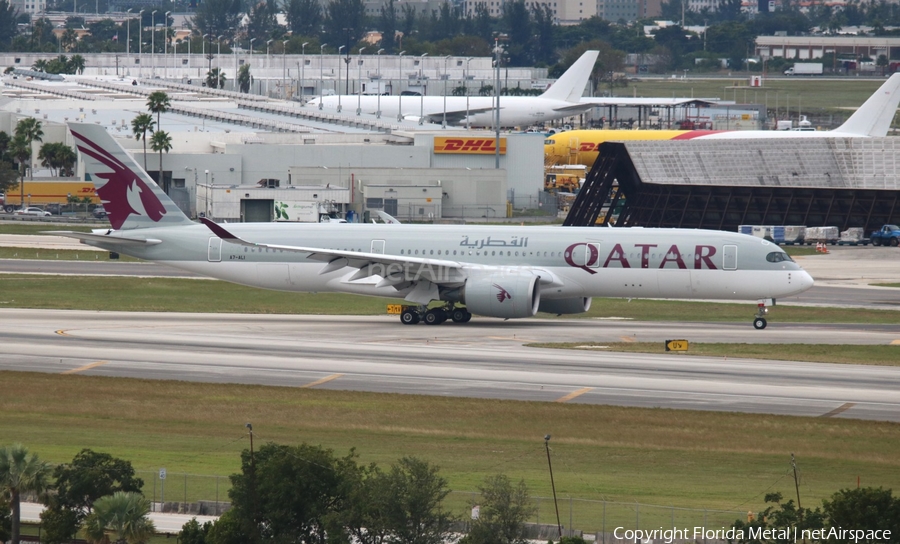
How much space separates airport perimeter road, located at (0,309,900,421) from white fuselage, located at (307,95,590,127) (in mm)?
112334

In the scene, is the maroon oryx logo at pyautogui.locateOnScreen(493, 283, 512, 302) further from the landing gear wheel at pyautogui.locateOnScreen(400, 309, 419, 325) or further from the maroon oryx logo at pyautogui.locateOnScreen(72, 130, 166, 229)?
the maroon oryx logo at pyautogui.locateOnScreen(72, 130, 166, 229)

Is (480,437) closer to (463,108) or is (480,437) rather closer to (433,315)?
(433,315)

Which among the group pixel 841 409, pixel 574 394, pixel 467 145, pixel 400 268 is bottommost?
pixel 841 409

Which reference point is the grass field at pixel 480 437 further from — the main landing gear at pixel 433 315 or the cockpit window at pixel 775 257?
the cockpit window at pixel 775 257

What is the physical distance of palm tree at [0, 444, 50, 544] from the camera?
25.5m

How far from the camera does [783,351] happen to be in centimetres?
4647

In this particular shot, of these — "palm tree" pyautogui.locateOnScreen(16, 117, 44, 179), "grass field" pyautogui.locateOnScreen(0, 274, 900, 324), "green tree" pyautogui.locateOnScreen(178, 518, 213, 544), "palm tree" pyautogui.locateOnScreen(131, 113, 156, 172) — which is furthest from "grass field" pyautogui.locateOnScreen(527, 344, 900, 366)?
"palm tree" pyautogui.locateOnScreen(16, 117, 44, 179)

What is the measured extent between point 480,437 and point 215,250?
25169 mm

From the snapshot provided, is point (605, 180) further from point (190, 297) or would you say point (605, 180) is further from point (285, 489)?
point (285, 489)

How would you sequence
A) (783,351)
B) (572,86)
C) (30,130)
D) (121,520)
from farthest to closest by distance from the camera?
1. (572,86)
2. (30,130)
3. (783,351)
4. (121,520)

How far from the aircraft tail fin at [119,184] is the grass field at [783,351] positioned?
63.7 ft

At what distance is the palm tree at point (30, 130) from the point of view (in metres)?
123

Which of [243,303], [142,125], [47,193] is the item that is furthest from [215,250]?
[47,193]

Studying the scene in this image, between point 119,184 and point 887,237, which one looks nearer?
point 119,184
